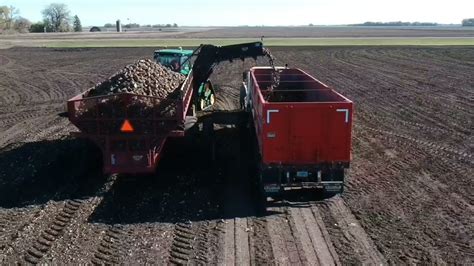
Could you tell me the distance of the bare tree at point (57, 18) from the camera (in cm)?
12412

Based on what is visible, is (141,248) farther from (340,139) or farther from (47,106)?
(47,106)

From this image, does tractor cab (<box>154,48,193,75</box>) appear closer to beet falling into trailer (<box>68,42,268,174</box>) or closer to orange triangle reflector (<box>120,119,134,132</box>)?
beet falling into trailer (<box>68,42,268,174</box>)

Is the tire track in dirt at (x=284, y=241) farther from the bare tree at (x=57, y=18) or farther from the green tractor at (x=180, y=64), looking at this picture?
the bare tree at (x=57, y=18)

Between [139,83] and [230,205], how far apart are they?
4208 millimetres

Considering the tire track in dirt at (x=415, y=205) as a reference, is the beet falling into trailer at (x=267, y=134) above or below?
above

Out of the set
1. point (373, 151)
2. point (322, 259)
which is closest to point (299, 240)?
point (322, 259)

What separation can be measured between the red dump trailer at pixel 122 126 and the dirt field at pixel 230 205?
2.11 ft

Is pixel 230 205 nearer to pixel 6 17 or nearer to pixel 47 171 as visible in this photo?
pixel 47 171

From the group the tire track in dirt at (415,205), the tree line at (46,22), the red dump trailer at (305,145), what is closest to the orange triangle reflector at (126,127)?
the red dump trailer at (305,145)

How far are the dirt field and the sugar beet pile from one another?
168 cm

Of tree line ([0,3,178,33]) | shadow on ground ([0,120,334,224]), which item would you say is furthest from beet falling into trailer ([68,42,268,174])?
tree line ([0,3,178,33])

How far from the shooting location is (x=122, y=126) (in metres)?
10.7

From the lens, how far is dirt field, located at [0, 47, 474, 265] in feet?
26.3

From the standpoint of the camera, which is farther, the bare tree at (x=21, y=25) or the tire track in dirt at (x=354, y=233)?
the bare tree at (x=21, y=25)
